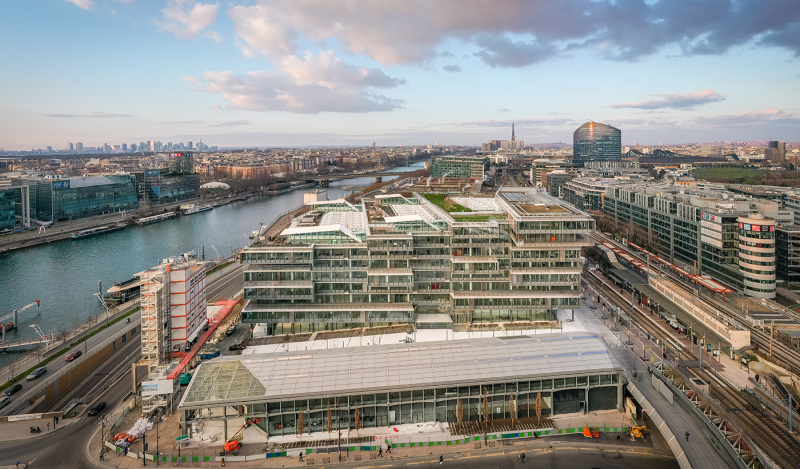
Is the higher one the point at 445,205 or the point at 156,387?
the point at 445,205

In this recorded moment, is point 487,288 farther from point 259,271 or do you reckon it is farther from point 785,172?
point 785,172

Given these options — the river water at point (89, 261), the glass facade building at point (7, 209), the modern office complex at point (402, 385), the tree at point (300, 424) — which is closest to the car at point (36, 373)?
the river water at point (89, 261)

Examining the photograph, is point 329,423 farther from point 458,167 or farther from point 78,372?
point 458,167

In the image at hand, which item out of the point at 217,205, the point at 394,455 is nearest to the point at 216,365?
the point at 394,455

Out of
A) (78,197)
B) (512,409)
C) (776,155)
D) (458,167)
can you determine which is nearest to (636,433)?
(512,409)

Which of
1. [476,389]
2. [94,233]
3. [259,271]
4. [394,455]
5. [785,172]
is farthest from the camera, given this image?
[785,172]

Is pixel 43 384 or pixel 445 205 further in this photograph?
pixel 445 205

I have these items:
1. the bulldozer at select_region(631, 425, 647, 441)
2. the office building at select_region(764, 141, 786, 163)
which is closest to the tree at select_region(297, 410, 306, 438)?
the bulldozer at select_region(631, 425, 647, 441)
